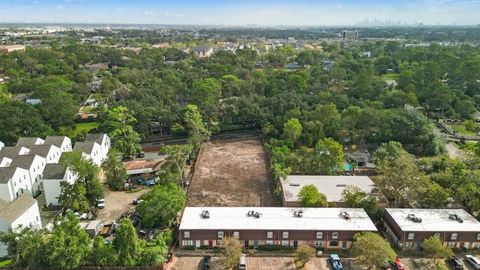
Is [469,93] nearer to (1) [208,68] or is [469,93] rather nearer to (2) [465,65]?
(2) [465,65]

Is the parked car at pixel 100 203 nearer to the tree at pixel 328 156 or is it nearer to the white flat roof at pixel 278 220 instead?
the white flat roof at pixel 278 220

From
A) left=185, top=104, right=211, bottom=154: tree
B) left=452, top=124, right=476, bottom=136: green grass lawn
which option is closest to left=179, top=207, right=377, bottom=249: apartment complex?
left=185, top=104, right=211, bottom=154: tree

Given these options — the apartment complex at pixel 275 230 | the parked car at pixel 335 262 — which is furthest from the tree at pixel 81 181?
the parked car at pixel 335 262

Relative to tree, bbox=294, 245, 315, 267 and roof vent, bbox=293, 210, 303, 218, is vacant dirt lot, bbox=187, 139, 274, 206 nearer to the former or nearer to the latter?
roof vent, bbox=293, 210, 303, 218

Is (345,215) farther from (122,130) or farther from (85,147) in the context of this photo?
(122,130)

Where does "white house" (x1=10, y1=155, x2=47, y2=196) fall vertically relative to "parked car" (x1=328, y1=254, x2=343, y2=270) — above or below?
above

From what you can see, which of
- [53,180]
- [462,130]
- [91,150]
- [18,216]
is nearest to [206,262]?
[18,216]

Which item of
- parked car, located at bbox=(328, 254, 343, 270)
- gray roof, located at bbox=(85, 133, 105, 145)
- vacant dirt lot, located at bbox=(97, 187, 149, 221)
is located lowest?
vacant dirt lot, located at bbox=(97, 187, 149, 221)

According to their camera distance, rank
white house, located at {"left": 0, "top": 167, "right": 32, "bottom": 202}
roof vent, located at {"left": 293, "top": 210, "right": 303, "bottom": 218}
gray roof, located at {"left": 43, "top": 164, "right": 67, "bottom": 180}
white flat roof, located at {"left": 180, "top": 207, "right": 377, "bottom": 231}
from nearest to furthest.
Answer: white flat roof, located at {"left": 180, "top": 207, "right": 377, "bottom": 231} < roof vent, located at {"left": 293, "top": 210, "right": 303, "bottom": 218} < white house, located at {"left": 0, "top": 167, "right": 32, "bottom": 202} < gray roof, located at {"left": 43, "top": 164, "right": 67, "bottom": 180}
